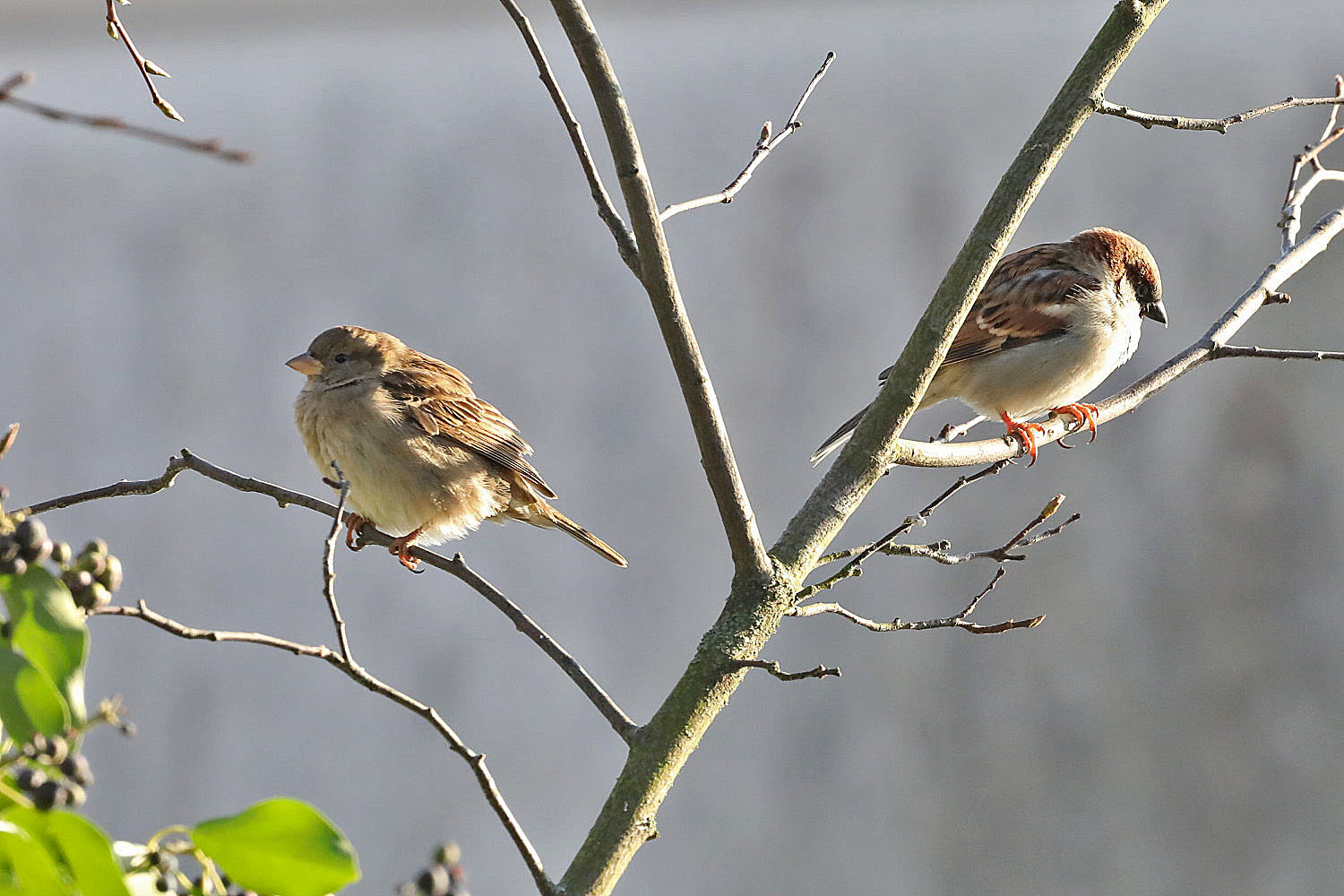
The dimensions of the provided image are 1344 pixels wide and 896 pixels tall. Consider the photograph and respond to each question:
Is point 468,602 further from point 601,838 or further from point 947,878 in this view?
point 601,838

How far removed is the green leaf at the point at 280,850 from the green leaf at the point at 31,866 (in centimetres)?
11

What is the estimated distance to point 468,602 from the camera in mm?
5645

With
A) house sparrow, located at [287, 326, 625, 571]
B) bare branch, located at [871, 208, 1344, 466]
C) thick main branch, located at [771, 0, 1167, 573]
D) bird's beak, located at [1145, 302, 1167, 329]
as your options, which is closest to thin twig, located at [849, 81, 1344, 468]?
bare branch, located at [871, 208, 1344, 466]

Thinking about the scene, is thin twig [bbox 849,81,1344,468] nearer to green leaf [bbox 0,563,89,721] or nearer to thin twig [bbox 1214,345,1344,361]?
thin twig [bbox 1214,345,1344,361]

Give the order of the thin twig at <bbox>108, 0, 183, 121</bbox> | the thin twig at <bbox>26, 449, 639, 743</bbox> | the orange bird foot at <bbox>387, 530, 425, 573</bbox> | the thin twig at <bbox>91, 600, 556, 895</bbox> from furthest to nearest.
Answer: the orange bird foot at <bbox>387, 530, 425, 573</bbox>
the thin twig at <bbox>26, 449, 639, 743</bbox>
the thin twig at <bbox>108, 0, 183, 121</bbox>
the thin twig at <bbox>91, 600, 556, 895</bbox>

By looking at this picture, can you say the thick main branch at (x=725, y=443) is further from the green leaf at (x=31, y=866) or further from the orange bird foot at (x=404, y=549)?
the orange bird foot at (x=404, y=549)

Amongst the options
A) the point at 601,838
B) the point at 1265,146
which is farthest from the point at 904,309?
the point at 601,838

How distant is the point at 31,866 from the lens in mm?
754

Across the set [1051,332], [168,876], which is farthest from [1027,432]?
[168,876]

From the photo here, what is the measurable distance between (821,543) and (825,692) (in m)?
3.93

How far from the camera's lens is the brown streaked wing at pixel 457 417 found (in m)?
3.13

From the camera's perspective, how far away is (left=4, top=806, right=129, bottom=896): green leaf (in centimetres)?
75

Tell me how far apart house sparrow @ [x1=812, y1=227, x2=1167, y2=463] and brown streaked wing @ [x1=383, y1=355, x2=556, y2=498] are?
79 cm

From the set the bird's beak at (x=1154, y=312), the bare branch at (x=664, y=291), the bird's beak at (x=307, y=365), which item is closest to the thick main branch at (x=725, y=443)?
the bare branch at (x=664, y=291)
